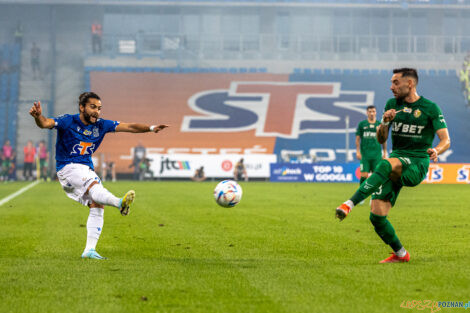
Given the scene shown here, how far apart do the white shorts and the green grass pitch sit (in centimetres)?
80

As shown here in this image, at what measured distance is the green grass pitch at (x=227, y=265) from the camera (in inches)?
218

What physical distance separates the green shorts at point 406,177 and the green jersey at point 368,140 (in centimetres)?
992

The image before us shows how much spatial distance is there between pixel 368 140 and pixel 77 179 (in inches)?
432

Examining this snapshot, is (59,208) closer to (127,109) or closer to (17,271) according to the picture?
(17,271)

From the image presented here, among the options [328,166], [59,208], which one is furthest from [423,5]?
[59,208]

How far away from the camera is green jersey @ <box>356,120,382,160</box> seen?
1769 centimetres

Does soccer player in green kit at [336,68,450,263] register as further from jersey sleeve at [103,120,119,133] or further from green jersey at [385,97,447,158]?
jersey sleeve at [103,120,119,133]

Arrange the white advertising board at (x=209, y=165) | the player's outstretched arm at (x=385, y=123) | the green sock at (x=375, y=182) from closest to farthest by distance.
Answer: the player's outstretched arm at (x=385, y=123) → the green sock at (x=375, y=182) → the white advertising board at (x=209, y=165)

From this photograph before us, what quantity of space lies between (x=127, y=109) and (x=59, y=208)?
98.2 feet

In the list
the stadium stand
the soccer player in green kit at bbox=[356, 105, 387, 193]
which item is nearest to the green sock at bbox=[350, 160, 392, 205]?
the soccer player in green kit at bbox=[356, 105, 387, 193]

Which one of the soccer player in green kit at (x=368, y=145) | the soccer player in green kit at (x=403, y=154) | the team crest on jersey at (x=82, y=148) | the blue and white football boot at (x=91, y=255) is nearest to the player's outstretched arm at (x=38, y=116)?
the team crest on jersey at (x=82, y=148)

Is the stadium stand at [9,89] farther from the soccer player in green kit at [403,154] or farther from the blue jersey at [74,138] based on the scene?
the soccer player in green kit at [403,154]

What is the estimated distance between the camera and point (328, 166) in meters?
37.5

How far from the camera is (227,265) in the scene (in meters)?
7.57
